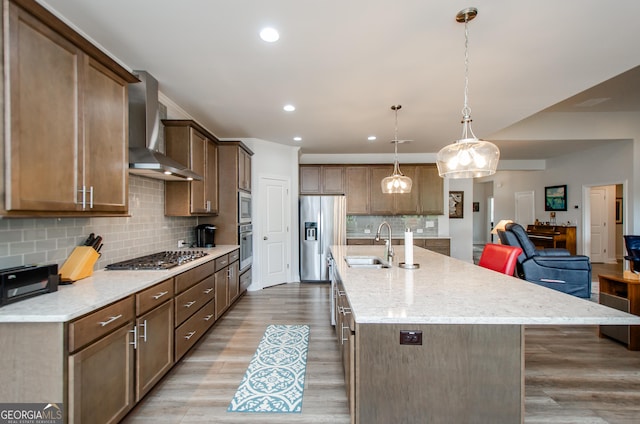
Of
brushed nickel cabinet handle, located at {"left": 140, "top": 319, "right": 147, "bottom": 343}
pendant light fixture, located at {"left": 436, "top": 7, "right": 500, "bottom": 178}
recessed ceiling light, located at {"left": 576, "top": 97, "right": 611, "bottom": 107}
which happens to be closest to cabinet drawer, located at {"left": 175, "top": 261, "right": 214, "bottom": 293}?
brushed nickel cabinet handle, located at {"left": 140, "top": 319, "right": 147, "bottom": 343}

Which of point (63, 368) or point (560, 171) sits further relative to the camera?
point (560, 171)

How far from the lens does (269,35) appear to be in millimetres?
2021

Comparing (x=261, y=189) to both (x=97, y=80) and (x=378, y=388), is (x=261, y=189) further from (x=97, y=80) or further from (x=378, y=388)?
(x=378, y=388)

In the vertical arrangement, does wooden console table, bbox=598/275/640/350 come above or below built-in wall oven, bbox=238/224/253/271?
below

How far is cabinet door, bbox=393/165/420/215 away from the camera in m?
5.80

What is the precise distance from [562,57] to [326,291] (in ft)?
13.2

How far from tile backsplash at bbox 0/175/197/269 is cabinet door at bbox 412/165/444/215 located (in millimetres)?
4332

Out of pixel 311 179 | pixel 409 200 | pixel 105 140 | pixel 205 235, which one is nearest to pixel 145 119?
pixel 105 140

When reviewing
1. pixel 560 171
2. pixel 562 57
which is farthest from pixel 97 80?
pixel 560 171

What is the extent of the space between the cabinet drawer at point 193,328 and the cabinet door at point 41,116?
4.19 ft

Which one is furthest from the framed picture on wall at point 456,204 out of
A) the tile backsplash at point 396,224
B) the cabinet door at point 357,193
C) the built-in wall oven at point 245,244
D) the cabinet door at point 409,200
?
the built-in wall oven at point 245,244

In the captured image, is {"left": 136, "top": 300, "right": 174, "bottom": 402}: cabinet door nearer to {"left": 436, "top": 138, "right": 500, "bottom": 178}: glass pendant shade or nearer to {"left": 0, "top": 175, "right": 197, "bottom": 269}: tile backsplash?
{"left": 0, "top": 175, "right": 197, "bottom": 269}: tile backsplash

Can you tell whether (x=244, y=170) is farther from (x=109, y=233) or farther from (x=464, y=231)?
(x=464, y=231)

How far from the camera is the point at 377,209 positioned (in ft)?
19.1
